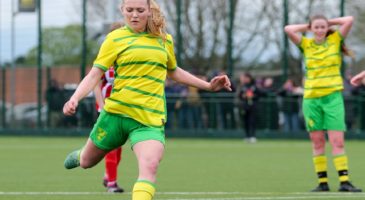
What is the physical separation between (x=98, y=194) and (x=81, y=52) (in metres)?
19.7

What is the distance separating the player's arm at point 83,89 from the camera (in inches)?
305

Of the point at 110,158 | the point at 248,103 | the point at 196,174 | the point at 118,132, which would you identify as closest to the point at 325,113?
the point at 110,158

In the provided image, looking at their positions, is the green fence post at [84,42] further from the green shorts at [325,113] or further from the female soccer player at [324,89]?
the green shorts at [325,113]

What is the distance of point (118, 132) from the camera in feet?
27.7

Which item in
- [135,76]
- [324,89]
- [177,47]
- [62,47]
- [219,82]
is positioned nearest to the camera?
[135,76]

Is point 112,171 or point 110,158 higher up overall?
point 110,158

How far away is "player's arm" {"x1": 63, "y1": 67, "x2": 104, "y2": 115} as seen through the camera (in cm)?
775

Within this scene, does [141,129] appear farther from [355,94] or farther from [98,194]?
[355,94]

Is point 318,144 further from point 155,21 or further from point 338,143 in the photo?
point 155,21

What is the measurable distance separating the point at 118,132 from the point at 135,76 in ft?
1.54

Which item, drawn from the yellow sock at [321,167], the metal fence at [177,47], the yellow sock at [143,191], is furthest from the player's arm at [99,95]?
the metal fence at [177,47]

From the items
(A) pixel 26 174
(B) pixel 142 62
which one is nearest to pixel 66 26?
(A) pixel 26 174

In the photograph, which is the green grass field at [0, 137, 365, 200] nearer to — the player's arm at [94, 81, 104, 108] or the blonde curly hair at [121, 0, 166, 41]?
the player's arm at [94, 81, 104, 108]

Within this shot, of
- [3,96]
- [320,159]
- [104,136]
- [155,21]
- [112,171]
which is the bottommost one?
[3,96]
